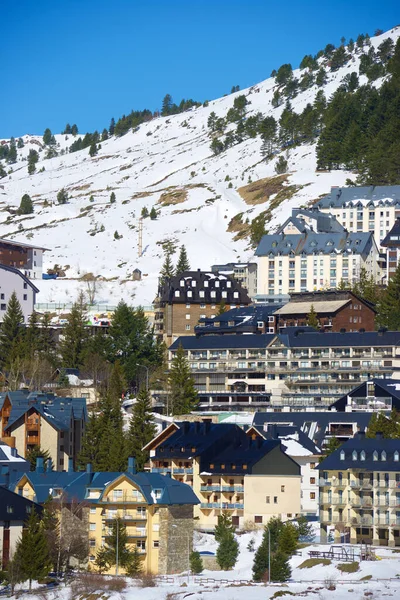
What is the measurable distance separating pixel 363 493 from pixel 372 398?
29.8m

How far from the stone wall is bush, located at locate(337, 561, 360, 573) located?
9.98 m

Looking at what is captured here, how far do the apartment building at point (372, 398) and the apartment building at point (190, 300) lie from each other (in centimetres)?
4819

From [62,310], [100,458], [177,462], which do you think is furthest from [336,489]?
[62,310]

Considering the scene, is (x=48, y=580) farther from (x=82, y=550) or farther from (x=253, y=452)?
(x=253, y=452)

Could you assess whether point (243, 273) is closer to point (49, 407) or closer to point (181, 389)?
point (181, 389)

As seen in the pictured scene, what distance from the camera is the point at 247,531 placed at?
316ft

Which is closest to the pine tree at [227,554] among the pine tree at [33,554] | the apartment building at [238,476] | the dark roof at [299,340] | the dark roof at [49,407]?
the pine tree at [33,554]

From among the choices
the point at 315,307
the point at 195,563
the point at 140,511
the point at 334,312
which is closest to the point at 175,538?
the point at 195,563

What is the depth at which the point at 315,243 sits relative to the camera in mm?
190750

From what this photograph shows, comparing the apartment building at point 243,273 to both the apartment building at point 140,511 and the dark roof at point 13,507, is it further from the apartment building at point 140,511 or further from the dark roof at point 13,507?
the dark roof at point 13,507

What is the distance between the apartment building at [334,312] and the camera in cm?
15838

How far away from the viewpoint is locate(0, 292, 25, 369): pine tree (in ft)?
497

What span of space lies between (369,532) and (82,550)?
20.0 meters

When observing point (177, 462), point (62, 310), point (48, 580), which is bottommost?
point (48, 580)
